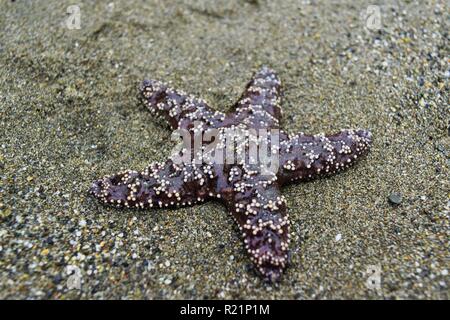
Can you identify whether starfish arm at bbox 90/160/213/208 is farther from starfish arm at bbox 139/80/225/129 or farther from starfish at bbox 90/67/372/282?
starfish arm at bbox 139/80/225/129

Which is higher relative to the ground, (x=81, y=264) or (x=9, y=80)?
(x=9, y=80)

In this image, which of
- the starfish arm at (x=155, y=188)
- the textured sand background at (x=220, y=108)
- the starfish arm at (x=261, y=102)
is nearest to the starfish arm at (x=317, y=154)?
the textured sand background at (x=220, y=108)

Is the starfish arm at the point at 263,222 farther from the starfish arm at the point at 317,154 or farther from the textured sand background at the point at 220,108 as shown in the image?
the starfish arm at the point at 317,154

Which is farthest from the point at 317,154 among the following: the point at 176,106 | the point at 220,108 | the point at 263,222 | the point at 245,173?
the point at 176,106
